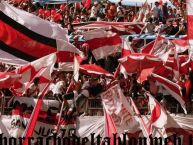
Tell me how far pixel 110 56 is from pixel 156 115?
3.57 m

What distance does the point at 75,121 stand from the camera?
2250cm

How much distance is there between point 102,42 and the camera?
24.0 meters

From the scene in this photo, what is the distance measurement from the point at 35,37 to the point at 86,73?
5.06 feet

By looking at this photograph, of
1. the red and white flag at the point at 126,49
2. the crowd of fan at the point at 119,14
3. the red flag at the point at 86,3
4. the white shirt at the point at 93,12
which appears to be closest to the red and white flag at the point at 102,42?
the red and white flag at the point at 126,49

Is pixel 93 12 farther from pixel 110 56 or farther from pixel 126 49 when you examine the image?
pixel 126 49

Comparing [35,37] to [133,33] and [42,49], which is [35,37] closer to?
[42,49]

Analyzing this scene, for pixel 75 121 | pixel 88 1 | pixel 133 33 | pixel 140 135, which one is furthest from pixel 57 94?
pixel 88 1

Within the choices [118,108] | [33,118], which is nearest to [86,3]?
[118,108]

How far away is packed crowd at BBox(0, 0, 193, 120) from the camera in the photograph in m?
22.5

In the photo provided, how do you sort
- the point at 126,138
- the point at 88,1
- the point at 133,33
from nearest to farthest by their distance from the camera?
the point at 126,138, the point at 133,33, the point at 88,1

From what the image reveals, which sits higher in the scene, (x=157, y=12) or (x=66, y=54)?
(x=157, y=12)

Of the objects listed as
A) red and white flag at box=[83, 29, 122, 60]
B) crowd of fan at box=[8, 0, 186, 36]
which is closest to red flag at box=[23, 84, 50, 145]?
red and white flag at box=[83, 29, 122, 60]

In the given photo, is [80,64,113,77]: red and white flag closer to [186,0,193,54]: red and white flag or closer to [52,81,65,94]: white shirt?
[52,81,65,94]: white shirt

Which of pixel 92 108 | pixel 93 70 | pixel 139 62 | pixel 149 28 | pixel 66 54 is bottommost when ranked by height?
pixel 92 108
